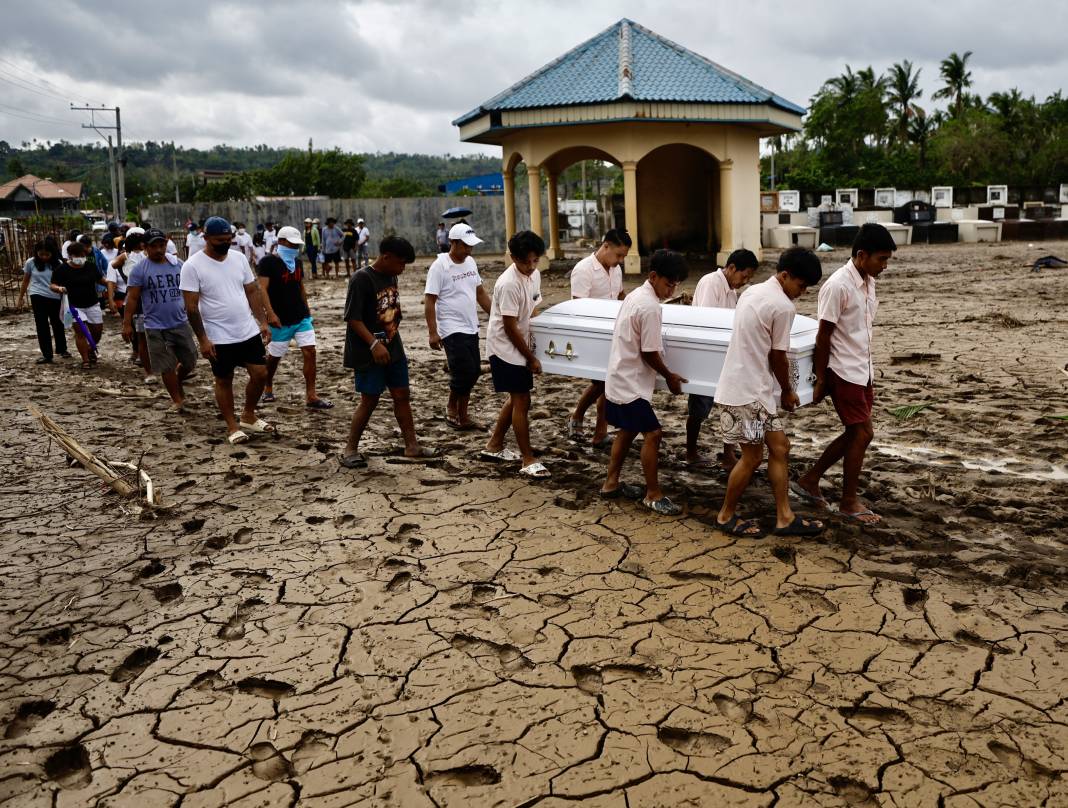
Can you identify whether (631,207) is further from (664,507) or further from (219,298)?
(664,507)

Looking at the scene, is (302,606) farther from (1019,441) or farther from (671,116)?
(671,116)

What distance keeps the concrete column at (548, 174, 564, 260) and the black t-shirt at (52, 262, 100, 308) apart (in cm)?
1254

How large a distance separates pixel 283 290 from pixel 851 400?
4510 millimetres

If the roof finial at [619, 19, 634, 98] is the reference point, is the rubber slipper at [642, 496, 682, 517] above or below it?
below

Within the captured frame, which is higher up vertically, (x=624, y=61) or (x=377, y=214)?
(x=624, y=61)

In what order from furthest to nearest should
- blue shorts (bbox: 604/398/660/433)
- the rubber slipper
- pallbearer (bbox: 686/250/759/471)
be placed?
pallbearer (bbox: 686/250/759/471) < the rubber slipper < blue shorts (bbox: 604/398/660/433)

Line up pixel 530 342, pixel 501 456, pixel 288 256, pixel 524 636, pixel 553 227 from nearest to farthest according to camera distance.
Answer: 1. pixel 524 636
2. pixel 530 342
3. pixel 501 456
4. pixel 288 256
5. pixel 553 227

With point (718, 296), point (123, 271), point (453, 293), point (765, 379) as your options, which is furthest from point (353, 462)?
point (123, 271)

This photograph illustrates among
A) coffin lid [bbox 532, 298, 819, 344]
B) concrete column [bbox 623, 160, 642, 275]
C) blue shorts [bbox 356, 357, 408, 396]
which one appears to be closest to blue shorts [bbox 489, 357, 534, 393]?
coffin lid [bbox 532, 298, 819, 344]

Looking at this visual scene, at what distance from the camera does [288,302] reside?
278 inches

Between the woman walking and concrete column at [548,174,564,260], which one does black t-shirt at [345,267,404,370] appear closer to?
the woman walking

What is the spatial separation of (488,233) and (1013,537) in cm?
2644

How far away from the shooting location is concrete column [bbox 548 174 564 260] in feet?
68.7

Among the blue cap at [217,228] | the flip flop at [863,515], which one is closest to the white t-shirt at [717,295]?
the flip flop at [863,515]
